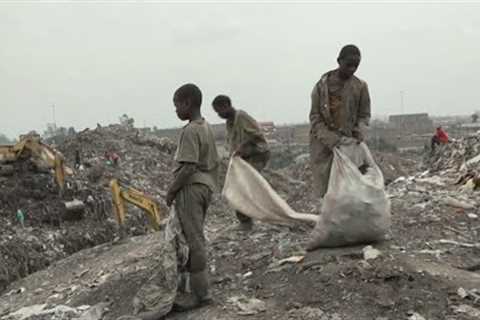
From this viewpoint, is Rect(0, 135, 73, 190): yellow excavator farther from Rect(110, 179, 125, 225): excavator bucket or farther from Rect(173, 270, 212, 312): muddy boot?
Rect(173, 270, 212, 312): muddy boot

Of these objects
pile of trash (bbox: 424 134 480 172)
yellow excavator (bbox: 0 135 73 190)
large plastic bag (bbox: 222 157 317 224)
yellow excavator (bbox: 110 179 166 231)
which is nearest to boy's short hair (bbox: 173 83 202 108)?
large plastic bag (bbox: 222 157 317 224)

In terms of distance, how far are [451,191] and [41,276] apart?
16.2 feet

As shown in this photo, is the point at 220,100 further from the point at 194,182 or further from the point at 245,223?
the point at 194,182

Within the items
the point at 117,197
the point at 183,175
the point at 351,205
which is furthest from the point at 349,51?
the point at 117,197

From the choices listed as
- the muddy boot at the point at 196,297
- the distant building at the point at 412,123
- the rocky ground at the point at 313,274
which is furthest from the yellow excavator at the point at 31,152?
the distant building at the point at 412,123

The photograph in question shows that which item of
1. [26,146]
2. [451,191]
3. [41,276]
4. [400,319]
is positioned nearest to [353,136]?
[400,319]

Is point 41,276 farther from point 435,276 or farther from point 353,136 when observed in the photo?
point 435,276

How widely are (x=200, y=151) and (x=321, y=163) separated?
124 cm

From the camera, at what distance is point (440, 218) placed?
5855mm

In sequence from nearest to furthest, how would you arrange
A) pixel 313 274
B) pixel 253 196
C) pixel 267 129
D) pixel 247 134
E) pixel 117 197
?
pixel 313 274 → pixel 253 196 → pixel 247 134 → pixel 117 197 → pixel 267 129

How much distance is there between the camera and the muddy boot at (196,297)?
4.05 m

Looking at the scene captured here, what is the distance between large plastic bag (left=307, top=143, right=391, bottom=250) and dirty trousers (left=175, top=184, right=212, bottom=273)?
104cm

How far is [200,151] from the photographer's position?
3.93 meters

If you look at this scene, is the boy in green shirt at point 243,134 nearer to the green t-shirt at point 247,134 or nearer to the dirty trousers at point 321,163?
the green t-shirt at point 247,134
